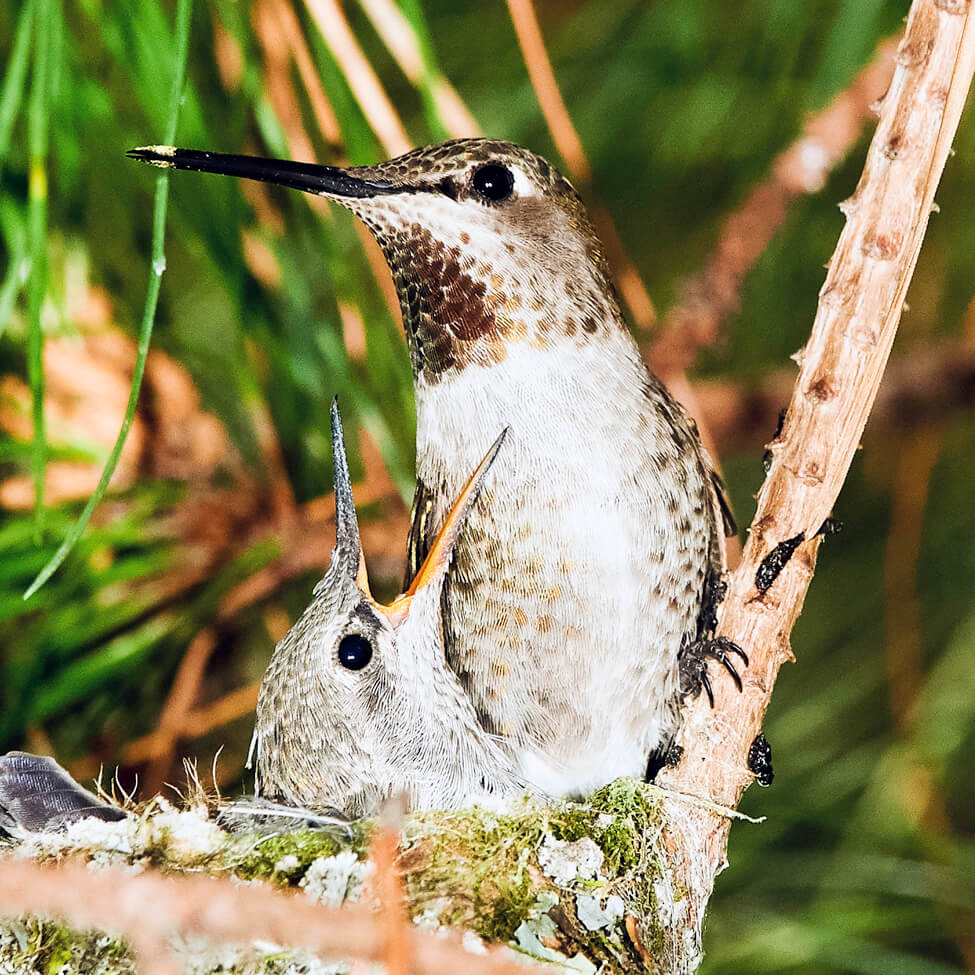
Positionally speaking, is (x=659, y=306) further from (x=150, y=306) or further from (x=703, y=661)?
(x=150, y=306)

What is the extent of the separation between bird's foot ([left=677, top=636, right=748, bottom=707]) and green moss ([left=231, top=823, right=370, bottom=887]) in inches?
17.5

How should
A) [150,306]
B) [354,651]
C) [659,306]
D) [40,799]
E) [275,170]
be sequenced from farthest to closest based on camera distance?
[659,306], [354,651], [40,799], [275,170], [150,306]

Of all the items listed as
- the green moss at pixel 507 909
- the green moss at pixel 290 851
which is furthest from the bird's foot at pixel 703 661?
the green moss at pixel 290 851

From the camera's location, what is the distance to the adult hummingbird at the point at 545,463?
1.43m

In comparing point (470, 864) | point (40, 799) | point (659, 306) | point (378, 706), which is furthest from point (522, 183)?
point (659, 306)

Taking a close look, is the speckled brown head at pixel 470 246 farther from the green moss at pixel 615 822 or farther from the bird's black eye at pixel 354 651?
the green moss at pixel 615 822

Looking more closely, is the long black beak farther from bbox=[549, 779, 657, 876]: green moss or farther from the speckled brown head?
bbox=[549, 779, 657, 876]: green moss

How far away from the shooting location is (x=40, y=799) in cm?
141

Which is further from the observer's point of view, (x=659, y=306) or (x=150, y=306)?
(x=659, y=306)

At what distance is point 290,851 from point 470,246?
78cm

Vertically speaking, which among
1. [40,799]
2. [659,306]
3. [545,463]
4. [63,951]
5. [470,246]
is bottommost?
[63,951]

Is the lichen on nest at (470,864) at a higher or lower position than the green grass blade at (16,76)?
lower

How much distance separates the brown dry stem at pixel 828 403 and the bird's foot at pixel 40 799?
2.35 ft

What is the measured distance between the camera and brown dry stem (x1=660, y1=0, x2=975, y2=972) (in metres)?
1.13
